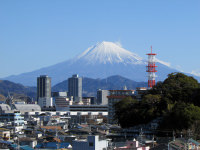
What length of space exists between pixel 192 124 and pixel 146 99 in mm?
8577

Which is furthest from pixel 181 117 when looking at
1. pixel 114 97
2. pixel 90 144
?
pixel 114 97

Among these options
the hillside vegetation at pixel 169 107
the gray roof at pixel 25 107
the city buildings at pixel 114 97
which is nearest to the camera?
the hillside vegetation at pixel 169 107

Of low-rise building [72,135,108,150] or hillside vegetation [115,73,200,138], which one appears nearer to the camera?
low-rise building [72,135,108,150]

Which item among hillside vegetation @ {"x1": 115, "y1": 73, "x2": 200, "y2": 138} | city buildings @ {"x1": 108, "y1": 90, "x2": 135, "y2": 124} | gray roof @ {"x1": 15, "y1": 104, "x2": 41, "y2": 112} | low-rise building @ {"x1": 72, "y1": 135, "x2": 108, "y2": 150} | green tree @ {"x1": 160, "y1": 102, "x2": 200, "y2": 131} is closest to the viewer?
low-rise building @ {"x1": 72, "y1": 135, "x2": 108, "y2": 150}

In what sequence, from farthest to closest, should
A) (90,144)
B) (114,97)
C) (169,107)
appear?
(114,97) → (169,107) → (90,144)

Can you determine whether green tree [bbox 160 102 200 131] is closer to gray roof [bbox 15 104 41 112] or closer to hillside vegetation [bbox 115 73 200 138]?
hillside vegetation [bbox 115 73 200 138]

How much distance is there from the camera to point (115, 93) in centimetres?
8275

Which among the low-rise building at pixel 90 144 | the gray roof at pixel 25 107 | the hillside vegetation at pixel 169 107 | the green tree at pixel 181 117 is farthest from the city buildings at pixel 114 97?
the low-rise building at pixel 90 144

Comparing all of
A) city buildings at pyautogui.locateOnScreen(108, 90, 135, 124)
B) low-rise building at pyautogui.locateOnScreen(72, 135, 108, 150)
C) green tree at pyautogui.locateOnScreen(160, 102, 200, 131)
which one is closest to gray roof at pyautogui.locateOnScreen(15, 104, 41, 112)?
city buildings at pyautogui.locateOnScreen(108, 90, 135, 124)

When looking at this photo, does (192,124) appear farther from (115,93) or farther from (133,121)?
(115,93)

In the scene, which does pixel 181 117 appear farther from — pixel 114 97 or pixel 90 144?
pixel 114 97

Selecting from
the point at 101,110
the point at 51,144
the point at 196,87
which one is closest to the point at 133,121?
the point at 196,87

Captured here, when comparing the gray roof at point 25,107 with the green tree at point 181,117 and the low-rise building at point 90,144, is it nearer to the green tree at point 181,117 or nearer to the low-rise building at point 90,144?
the green tree at point 181,117

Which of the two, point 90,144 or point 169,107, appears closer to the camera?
point 90,144
